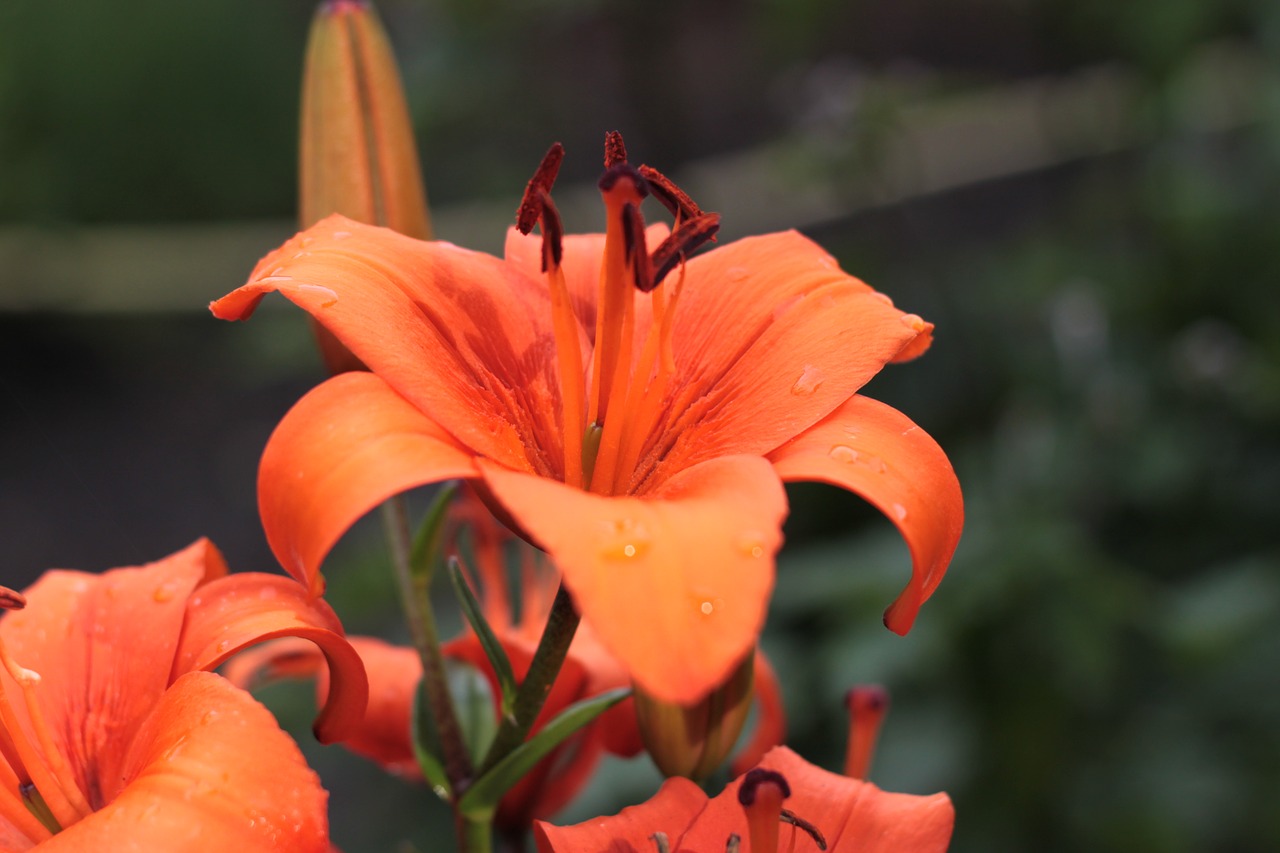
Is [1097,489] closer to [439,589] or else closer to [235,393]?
[439,589]

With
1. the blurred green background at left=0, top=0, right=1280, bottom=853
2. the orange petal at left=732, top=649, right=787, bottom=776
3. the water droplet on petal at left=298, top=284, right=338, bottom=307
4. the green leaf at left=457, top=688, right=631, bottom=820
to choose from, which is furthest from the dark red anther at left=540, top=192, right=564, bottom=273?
the blurred green background at left=0, top=0, right=1280, bottom=853

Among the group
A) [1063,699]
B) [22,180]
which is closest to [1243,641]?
[1063,699]

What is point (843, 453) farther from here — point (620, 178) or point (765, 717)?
point (765, 717)

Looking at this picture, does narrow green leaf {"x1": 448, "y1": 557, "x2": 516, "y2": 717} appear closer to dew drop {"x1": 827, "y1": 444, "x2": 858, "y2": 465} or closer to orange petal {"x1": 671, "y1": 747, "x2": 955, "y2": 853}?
orange petal {"x1": 671, "y1": 747, "x2": 955, "y2": 853}

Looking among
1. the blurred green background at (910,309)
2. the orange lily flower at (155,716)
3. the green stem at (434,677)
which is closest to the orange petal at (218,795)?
the orange lily flower at (155,716)

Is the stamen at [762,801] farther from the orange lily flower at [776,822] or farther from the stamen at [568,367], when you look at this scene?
the stamen at [568,367]

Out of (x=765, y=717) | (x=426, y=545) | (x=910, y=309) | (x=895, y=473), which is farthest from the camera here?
(x=910, y=309)

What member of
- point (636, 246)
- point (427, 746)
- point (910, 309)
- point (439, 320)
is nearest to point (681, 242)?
point (636, 246)

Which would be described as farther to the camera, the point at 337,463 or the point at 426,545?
the point at 426,545
